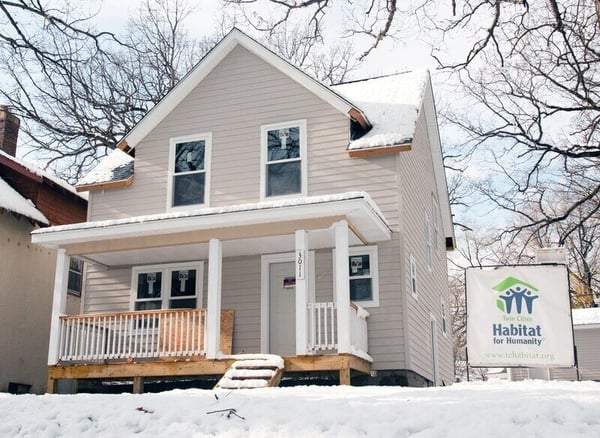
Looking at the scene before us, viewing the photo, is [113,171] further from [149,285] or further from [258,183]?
[258,183]

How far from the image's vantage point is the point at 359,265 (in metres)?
13.3

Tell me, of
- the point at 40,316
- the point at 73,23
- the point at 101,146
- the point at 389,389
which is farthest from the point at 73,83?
the point at 389,389

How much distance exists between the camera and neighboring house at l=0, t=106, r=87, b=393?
15688 mm

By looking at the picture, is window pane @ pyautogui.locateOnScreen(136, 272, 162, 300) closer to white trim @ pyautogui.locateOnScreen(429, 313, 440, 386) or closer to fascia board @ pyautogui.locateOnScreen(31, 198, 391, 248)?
fascia board @ pyautogui.locateOnScreen(31, 198, 391, 248)

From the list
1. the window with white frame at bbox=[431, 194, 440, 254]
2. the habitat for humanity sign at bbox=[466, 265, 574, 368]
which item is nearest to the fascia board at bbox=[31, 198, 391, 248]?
the habitat for humanity sign at bbox=[466, 265, 574, 368]

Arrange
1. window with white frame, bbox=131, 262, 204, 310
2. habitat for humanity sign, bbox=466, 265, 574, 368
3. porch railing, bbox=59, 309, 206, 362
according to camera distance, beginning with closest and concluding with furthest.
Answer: habitat for humanity sign, bbox=466, 265, 574, 368, porch railing, bbox=59, 309, 206, 362, window with white frame, bbox=131, 262, 204, 310

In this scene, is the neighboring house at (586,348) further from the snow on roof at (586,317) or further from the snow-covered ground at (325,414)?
the snow-covered ground at (325,414)

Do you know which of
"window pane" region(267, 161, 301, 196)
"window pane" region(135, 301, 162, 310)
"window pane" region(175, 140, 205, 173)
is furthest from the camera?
"window pane" region(175, 140, 205, 173)

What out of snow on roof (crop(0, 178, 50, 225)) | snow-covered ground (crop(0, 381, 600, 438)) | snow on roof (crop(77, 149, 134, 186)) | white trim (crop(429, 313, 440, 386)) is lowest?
snow-covered ground (crop(0, 381, 600, 438))

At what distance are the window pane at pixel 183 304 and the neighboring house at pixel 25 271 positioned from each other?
403 cm

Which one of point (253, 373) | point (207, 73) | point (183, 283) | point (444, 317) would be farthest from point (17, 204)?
point (444, 317)

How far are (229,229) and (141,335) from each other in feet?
8.00

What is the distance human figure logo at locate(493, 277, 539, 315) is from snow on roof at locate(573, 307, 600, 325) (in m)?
17.2

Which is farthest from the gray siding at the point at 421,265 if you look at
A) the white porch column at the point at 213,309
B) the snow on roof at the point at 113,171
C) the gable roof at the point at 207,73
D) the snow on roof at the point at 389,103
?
the snow on roof at the point at 113,171
